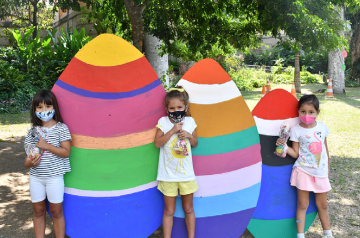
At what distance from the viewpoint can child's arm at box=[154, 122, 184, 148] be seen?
96.8 inches

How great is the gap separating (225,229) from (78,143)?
1383mm

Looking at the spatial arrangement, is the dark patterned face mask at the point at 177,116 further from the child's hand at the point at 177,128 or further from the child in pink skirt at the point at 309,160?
the child in pink skirt at the point at 309,160

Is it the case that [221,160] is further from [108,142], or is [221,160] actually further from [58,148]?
[58,148]

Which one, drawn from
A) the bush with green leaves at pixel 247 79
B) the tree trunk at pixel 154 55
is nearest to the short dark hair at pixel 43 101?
the tree trunk at pixel 154 55

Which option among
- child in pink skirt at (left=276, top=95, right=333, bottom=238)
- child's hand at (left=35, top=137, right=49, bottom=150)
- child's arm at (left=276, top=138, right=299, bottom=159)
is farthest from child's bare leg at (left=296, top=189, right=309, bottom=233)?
child's hand at (left=35, top=137, right=49, bottom=150)

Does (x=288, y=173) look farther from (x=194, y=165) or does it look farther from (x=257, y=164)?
(x=194, y=165)

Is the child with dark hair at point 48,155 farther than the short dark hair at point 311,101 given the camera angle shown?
No

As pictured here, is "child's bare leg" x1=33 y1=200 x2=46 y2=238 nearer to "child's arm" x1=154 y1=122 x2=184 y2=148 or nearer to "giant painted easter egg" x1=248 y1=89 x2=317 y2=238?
"child's arm" x1=154 y1=122 x2=184 y2=148

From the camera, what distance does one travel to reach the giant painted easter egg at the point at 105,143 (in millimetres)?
2496

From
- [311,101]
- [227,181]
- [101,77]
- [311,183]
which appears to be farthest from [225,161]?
[101,77]

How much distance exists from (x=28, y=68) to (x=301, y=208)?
33.2 ft

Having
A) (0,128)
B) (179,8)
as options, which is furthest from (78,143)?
(0,128)

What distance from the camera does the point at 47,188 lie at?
2402mm

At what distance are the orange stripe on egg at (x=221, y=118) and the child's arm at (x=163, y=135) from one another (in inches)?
9.9
